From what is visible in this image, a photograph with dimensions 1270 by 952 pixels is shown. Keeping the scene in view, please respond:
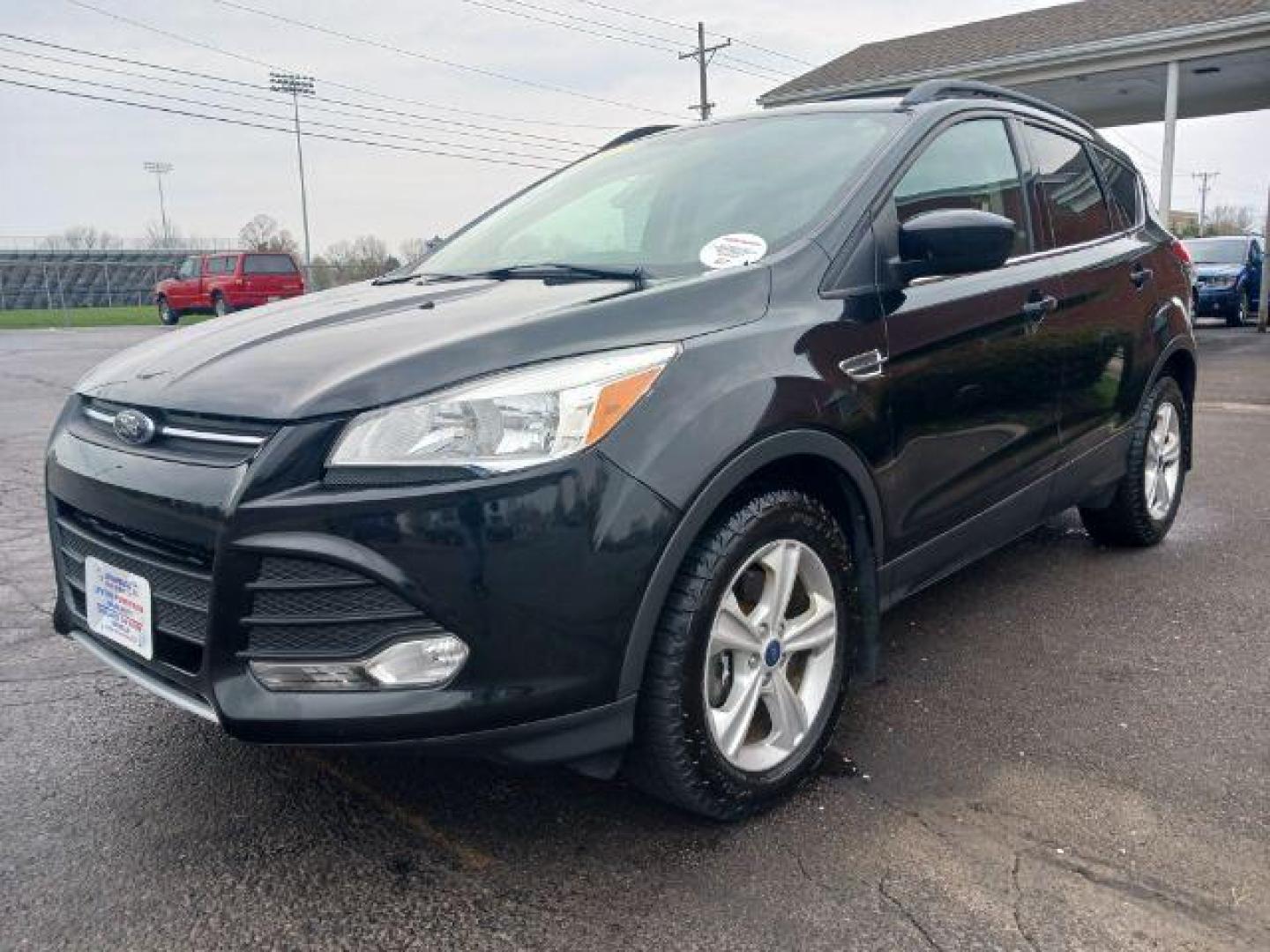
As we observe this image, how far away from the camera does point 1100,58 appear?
15672mm

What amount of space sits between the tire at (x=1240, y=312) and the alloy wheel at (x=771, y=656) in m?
18.7

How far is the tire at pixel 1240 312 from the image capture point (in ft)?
59.5

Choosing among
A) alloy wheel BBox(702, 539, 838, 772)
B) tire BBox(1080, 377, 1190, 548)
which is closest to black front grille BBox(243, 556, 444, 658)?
alloy wheel BBox(702, 539, 838, 772)

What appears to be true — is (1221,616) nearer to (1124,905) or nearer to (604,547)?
(1124,905)

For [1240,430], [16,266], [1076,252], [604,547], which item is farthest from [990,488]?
[16,266]

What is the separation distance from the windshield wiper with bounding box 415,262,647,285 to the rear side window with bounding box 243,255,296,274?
88.0ft

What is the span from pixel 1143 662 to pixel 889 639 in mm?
776

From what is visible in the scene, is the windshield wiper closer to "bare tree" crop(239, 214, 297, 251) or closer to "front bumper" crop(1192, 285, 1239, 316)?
"front bumper" crop(1192, 285, 1239, 316)

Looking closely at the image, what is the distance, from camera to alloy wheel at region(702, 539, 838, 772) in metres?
2.33

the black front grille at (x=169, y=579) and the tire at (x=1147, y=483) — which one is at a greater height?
the black front grille at (x=169, y=579)

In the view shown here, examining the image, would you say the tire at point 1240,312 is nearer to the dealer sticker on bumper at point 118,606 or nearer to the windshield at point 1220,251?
the windshield at point 1220,251

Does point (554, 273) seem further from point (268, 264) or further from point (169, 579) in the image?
point (268, 264)

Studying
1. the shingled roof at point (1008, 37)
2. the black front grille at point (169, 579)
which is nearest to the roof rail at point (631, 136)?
the black front grille at point (169, 579)

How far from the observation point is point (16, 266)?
45500 millimetres
